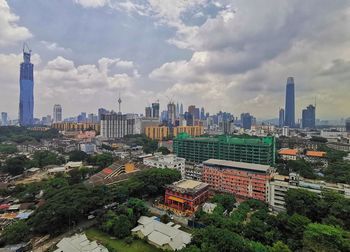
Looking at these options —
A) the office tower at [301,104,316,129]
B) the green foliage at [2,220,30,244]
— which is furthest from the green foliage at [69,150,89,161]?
the office tower at [301,104,316,129]

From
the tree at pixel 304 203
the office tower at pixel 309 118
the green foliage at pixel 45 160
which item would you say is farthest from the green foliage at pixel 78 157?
the office tower at pixel 309 118

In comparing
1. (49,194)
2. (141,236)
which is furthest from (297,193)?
(49,194)

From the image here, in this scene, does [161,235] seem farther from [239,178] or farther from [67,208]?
[239,178]

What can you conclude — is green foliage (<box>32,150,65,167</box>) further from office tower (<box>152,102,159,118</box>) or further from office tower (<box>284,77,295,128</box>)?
office tower (<box>284,77,295,128</box>)

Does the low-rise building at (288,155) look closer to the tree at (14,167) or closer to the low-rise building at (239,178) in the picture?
the low-rise building at (239,178)

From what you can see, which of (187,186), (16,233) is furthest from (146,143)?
(16,233)

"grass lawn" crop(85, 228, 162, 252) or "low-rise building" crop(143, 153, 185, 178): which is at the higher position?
"low-rise building" crop(143, 153, 185, 178)
